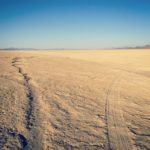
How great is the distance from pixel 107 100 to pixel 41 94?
289cm

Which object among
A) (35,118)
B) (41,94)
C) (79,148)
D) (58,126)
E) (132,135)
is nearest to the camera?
(79,148)

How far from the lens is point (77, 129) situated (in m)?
5.20

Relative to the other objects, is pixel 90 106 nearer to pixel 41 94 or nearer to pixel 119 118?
pixel 119 118

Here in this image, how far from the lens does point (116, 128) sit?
5199mm

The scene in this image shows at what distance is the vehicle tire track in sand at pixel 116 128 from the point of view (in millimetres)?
4410

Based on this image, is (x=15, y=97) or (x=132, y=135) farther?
(x=15, y=97)

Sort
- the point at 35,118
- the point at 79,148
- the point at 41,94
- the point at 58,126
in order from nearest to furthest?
1. the point at 79,148
2. the point at 58,126
3. the point at 35,118
4. the point at 41,94

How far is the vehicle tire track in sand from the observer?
4.41 meters

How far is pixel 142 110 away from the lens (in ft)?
22.4

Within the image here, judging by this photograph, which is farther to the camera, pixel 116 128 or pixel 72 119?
pixel 72 119

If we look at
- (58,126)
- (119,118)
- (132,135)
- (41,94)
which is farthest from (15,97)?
(132,135)

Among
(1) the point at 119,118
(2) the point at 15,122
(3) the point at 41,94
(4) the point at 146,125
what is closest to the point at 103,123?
(1) the point at 119,118

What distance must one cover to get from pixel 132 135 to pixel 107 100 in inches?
114

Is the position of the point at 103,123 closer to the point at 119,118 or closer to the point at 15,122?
the point at 119,118
